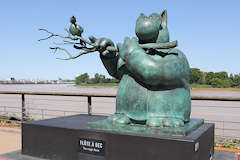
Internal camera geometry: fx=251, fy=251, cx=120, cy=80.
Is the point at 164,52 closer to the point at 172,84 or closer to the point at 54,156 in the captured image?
the point at 172,84

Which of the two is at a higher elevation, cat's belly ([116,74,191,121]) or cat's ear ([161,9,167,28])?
cat's ear ([161,9,167,28])

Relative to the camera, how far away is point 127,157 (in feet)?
7.91

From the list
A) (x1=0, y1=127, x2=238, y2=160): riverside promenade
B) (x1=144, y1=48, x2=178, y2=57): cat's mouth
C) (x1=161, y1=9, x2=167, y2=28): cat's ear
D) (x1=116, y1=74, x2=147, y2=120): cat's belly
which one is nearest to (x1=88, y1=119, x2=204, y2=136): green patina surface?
(x1=116, y1=74, x2=147, y2=120): cat's belly

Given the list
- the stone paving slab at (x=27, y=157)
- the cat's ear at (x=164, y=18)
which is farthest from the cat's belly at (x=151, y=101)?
the stone paving slab at (x=27, y=157)

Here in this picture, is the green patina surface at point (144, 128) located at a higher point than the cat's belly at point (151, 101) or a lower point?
lower

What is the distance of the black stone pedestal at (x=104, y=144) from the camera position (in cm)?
220

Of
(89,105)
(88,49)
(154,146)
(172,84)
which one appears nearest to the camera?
(154,146)

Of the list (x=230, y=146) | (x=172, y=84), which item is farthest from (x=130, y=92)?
(x=230, y=146)

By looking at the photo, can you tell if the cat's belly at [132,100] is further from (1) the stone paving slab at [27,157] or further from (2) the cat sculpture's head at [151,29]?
(1) the stone paving slab at [27,157]

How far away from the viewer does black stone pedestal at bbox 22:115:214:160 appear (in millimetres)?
2199

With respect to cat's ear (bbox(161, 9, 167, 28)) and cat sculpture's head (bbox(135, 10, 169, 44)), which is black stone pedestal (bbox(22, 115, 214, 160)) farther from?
cat's ear (bbox(161, 9, 167, 28))

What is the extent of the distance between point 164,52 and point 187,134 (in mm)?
835

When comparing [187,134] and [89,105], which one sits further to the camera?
[89,105]

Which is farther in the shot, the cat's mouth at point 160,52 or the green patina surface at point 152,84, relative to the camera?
the cat's mouth at point 160,52
